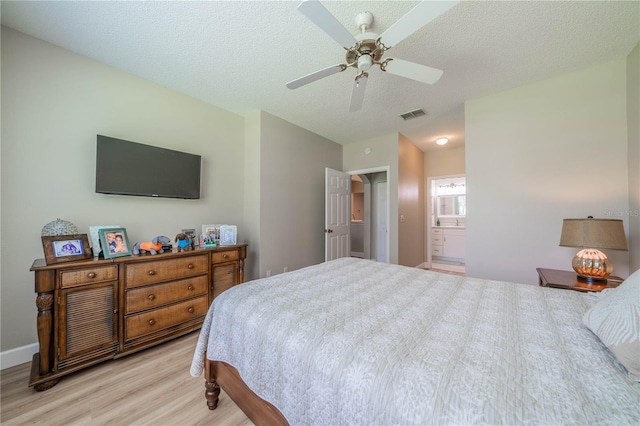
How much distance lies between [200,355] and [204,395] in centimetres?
40

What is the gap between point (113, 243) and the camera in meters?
2.00

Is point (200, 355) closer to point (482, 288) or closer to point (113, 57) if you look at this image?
point (482, 288)

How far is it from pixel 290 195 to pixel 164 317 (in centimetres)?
220

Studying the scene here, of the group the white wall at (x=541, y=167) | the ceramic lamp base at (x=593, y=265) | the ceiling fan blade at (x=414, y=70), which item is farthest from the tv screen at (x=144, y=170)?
the ceramic lamp base at (x=593, y=265)

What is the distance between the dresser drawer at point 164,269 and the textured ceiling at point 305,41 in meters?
1.90

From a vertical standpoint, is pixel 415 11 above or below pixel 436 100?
below

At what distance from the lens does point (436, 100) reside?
293 cm

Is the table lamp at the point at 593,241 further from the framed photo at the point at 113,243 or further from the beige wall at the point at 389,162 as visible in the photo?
the framed photo at the point at 113,243

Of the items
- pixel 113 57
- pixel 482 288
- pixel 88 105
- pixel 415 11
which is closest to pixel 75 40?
pixel 113 57

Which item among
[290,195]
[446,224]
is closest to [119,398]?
[290,195]

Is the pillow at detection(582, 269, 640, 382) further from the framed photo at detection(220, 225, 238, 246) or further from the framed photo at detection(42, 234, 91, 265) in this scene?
the framed photo at detection(42, 234, 91, 265)

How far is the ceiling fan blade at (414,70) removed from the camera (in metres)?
1.64

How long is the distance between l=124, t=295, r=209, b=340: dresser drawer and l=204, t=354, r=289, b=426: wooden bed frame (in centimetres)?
104

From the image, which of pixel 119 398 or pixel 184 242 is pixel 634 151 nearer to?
pixel 184 242
